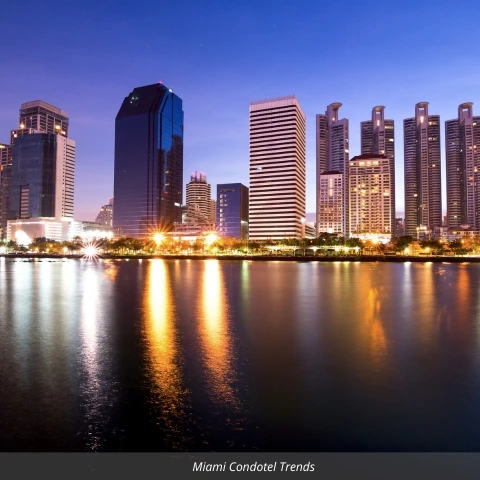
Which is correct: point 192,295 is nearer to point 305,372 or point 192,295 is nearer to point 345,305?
point 345,305

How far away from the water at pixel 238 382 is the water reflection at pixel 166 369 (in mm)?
61

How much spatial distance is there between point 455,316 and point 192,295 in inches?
929

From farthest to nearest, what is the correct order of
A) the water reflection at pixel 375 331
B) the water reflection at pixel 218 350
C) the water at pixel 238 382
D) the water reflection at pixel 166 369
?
the water reflection at pixel 375 331 < the water reflection at pixel 218 350 < the water reflection at pixel 166 369 < the water at pixel 238 382

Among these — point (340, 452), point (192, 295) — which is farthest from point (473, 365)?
point (192, 295)

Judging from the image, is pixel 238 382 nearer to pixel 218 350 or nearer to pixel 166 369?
pixel 166 369

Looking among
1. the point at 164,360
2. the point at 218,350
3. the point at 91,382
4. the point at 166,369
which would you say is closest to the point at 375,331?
the point at 218,350

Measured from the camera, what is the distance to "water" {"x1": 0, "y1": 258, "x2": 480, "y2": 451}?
33.7 feet

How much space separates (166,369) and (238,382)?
10.3 feet

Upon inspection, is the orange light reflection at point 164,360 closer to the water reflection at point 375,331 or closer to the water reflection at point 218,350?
the water reflection at point 218,350

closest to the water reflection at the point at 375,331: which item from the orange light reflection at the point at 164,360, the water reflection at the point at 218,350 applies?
the water reflection at the point at 218,350

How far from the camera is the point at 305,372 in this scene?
15.4 metres

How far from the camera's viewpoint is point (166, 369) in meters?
15.6

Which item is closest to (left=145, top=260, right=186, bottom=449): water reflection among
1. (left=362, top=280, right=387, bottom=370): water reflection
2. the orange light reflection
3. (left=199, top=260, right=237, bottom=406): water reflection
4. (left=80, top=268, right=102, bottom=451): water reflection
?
the orange light reflection

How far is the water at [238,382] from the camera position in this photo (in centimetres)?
1026
